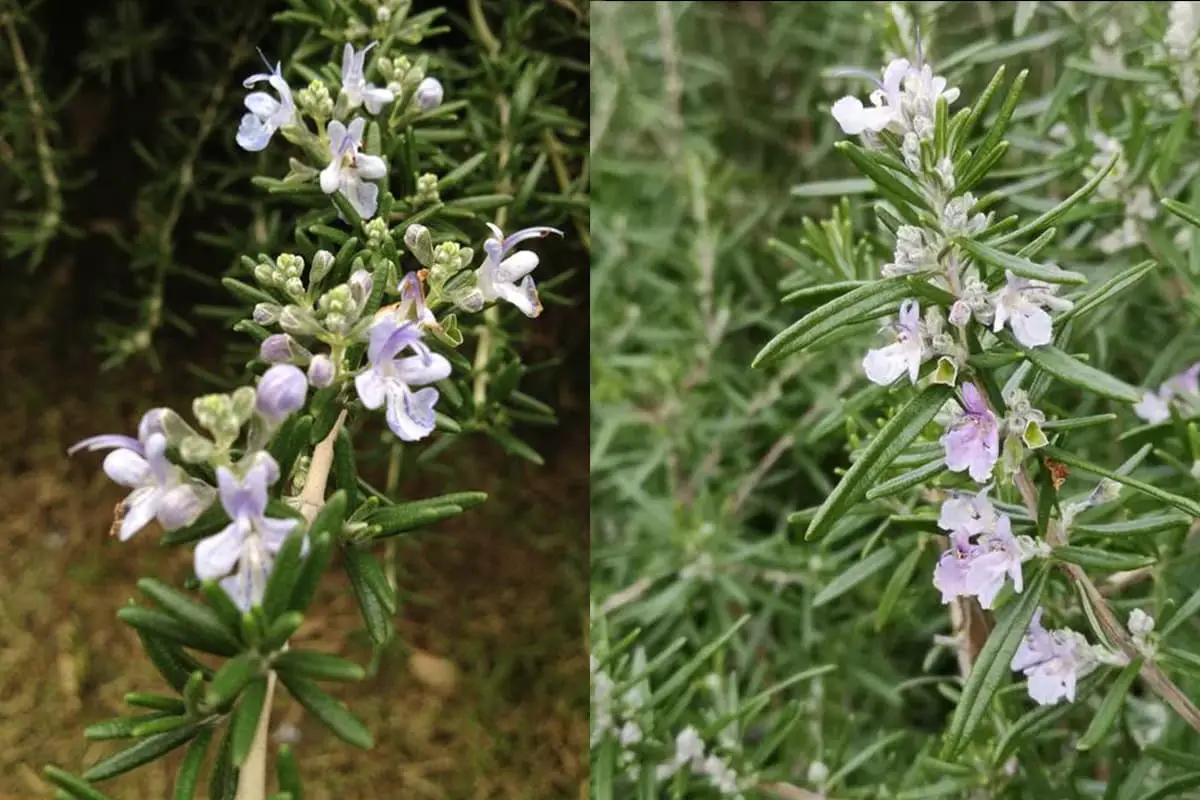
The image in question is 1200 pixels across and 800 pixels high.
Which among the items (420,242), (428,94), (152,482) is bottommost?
(152,482)

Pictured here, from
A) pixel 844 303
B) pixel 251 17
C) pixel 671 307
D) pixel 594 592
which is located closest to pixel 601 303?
pixel 671 307

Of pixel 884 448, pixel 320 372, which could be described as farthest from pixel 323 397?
pixel 884 448

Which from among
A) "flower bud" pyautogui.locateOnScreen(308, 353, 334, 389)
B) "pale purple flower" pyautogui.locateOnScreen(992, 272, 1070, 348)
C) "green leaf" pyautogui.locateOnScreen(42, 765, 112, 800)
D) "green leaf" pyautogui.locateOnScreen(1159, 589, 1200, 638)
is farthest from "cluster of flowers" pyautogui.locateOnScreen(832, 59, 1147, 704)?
"green leaf" pyautogui.locateOnScreen(42, 765, 112, 800)

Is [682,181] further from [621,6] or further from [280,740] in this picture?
[280,740]

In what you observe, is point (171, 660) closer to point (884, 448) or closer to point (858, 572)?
point (884, 448)

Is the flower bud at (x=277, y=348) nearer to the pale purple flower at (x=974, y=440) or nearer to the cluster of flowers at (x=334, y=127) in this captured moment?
the cluster of flowers at (x=334, y=127)

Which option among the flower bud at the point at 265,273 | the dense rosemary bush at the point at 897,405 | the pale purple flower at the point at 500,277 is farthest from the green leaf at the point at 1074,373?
the flower bud at the point at 265,273
